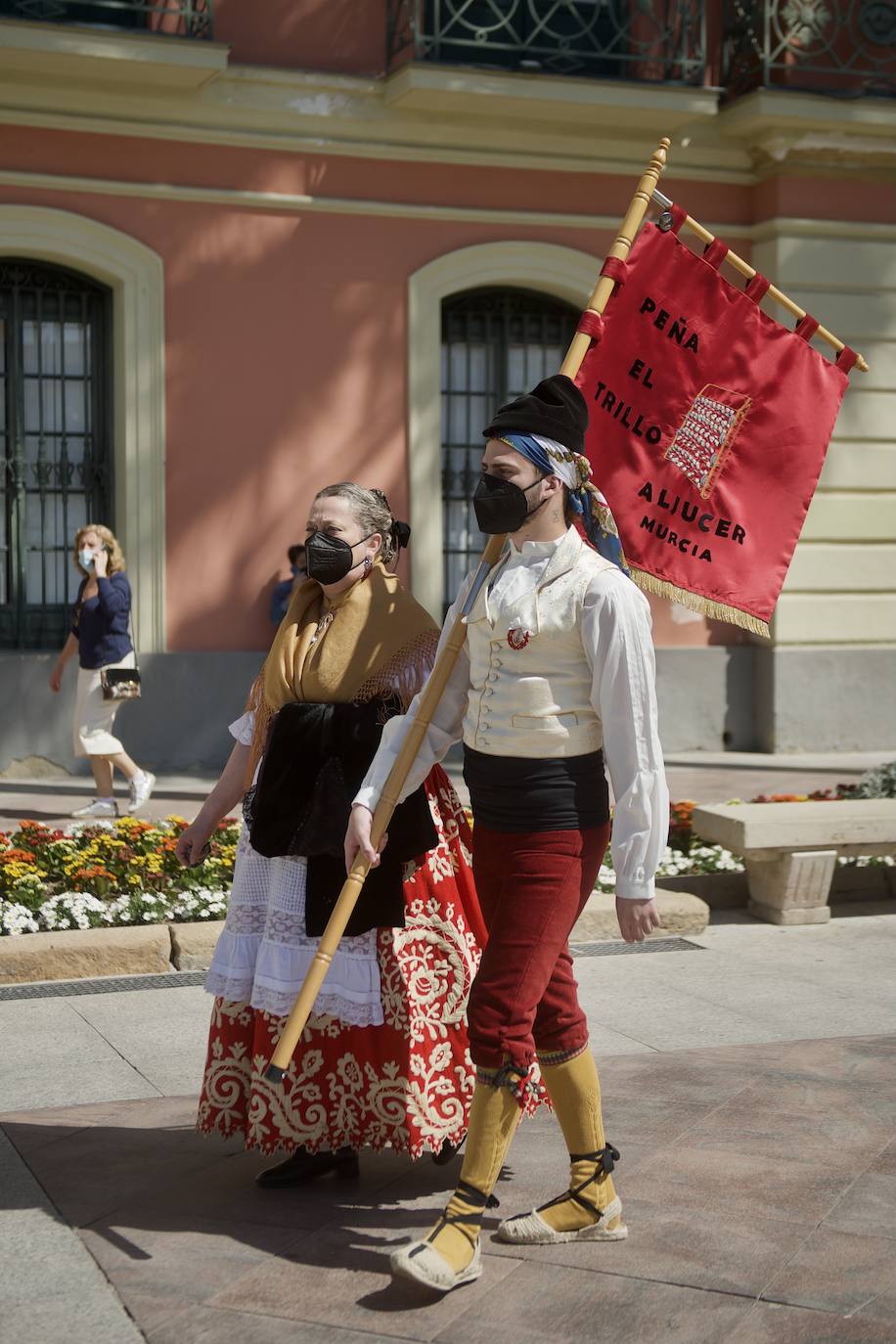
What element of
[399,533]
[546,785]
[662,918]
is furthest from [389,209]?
[546,785]

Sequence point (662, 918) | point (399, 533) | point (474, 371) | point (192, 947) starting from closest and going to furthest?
point (399, 533) < point (192, 947) < point (662, 918) < point (474, 371)

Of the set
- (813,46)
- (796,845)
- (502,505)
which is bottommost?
(796,845)

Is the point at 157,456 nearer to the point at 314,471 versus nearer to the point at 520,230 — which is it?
the point at 314,471

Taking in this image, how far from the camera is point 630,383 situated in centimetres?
471

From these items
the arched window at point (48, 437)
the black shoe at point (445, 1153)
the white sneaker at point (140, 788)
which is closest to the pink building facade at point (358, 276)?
the arched window at point (48, 437)

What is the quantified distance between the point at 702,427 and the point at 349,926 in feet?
5.73

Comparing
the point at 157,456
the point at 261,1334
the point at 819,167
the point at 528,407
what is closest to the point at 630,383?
the point at 528,407

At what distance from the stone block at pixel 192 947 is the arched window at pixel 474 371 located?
7.55m

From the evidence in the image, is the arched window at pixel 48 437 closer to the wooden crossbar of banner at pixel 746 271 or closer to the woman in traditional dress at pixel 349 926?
the wooden crossbar of banner at pixel 746 271

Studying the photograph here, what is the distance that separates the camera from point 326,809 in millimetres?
Answer: 4105

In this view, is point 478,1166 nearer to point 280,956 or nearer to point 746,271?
point 280,956

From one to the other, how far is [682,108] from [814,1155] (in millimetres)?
10377

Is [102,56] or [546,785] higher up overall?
[102,56]

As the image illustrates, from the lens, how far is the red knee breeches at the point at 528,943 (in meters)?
3.61
